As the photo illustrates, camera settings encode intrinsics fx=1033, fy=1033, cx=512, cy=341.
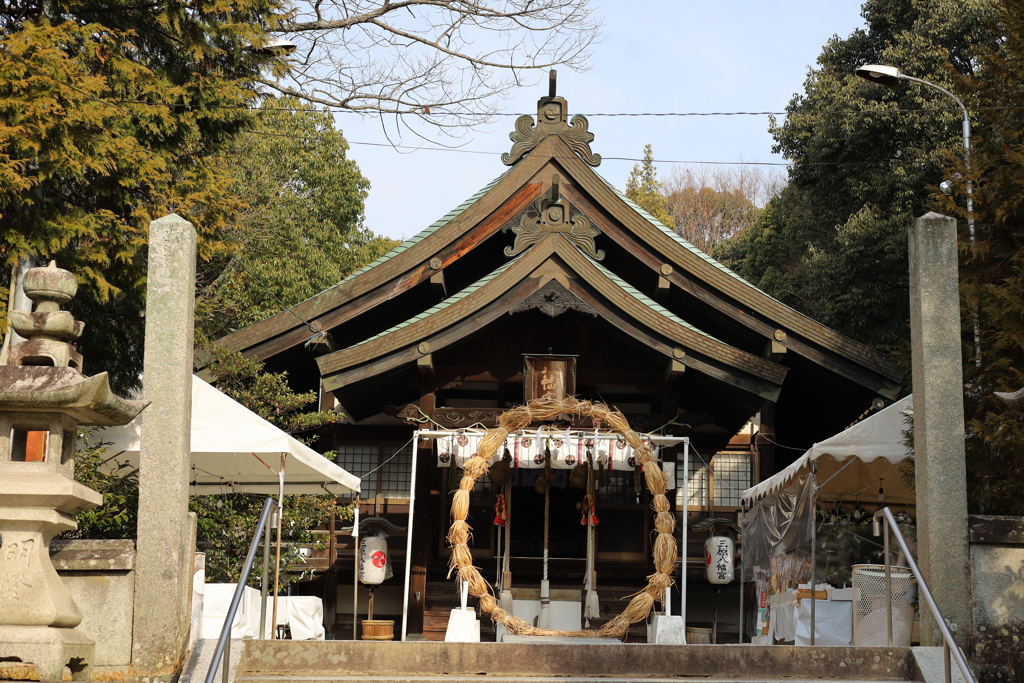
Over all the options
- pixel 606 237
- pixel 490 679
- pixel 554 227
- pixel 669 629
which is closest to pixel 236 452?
pixel 490 679

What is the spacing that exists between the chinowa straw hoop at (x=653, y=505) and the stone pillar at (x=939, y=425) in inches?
155

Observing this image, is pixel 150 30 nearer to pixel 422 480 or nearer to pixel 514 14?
pixel 514 14

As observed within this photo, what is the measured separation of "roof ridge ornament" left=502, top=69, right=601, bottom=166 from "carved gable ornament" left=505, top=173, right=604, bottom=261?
1.42 m

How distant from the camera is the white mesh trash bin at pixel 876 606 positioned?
33.3 ft

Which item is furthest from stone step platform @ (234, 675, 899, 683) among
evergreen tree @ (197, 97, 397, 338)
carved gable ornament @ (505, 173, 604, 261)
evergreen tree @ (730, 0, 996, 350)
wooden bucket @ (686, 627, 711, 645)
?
evergreen tree @ (197, 97, 397, 338)

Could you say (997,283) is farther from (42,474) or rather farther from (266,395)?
(266,395)

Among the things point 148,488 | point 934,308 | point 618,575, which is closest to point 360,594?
point 618,575

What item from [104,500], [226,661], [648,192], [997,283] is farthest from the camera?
[648,192]

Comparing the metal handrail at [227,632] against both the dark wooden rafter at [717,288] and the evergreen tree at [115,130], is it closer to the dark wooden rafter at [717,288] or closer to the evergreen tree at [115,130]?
the evergreen tree at [115,130]

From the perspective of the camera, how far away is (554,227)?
13109mm

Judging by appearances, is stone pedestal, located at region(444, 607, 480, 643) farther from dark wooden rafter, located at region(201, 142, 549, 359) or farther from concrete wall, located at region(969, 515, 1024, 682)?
concrete wall, located at region(969, 515, 1024, 682)

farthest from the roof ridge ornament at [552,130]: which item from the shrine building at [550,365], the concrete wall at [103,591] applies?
the concrete wall at [103,591]

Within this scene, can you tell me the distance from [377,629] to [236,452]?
14.4 ft

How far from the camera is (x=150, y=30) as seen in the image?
427 inches
